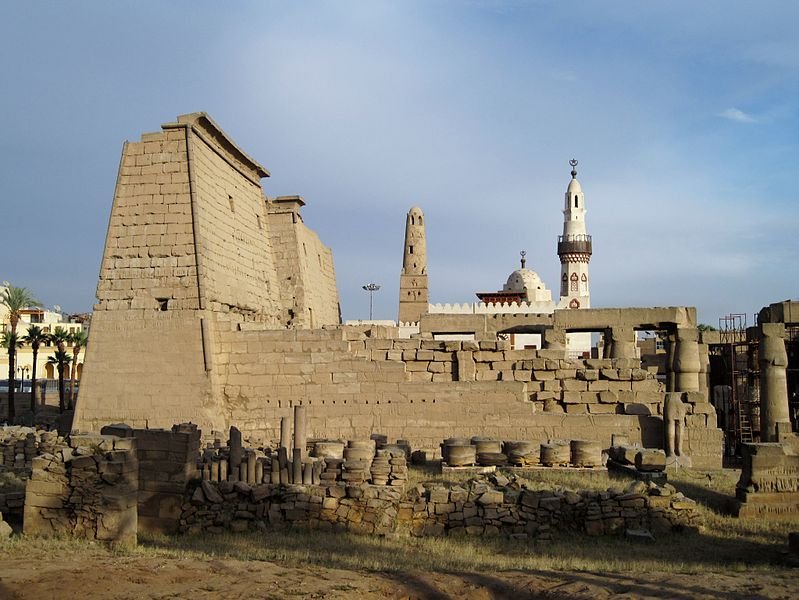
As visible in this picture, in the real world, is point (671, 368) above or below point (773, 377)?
above

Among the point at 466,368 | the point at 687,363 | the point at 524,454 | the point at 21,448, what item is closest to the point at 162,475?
the point at 524,454

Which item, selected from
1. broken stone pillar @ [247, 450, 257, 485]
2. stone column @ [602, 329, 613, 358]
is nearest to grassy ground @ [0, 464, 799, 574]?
broken stone pillar @ [247, 450, 257, 485]

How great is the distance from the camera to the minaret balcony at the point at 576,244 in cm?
5606

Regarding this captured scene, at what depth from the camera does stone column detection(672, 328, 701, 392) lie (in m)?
19.1

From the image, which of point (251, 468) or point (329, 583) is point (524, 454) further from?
point (329, 583)

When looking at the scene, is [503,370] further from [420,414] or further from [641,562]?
[641,562]

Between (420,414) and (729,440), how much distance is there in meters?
11.2

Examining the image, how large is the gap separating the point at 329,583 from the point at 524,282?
45.2 metres

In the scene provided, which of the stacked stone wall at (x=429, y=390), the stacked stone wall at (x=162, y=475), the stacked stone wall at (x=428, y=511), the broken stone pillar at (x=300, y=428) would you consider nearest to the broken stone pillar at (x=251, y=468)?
the stacked stone wall at (x=428, y=511)

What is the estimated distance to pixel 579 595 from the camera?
288 inches

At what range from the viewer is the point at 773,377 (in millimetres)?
19375

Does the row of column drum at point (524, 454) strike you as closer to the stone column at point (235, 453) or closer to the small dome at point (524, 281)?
the stone column at point (235, 453)

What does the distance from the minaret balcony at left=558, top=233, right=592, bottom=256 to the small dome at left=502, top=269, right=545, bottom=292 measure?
15.3 feet

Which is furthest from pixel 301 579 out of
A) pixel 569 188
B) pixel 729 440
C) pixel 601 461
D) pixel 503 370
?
pixel 569 188
